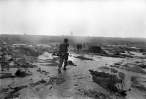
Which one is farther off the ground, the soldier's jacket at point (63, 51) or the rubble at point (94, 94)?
the soldier's jacket at point (63, 51)

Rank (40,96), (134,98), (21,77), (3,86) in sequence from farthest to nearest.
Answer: (21,77), (3,86), (134,98), (40,96)

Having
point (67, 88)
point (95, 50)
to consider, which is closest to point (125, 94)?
point (67, 88)

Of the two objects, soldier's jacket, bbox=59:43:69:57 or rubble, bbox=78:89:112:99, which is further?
soldier's jacket, bbox=59:43:69:57

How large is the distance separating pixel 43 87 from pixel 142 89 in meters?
6.16

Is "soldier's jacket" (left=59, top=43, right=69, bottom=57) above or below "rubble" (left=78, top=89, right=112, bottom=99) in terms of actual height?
above

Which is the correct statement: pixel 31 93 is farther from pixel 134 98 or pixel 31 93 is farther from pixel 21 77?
pixel 134 98

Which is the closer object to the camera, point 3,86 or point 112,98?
point 112,98

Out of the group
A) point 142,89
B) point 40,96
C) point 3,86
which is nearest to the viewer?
point 40,96

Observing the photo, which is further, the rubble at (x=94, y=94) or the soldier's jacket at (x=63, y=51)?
the soldier's jacket at (x=63, y=51)

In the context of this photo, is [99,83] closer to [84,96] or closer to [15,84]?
[84,96]

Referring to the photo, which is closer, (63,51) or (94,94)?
(94,94)

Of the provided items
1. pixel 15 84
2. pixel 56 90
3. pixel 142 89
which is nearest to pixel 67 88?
pixel 56 90

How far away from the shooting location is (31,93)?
24.4ft

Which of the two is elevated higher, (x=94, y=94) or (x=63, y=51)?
(x=63, y=51)
